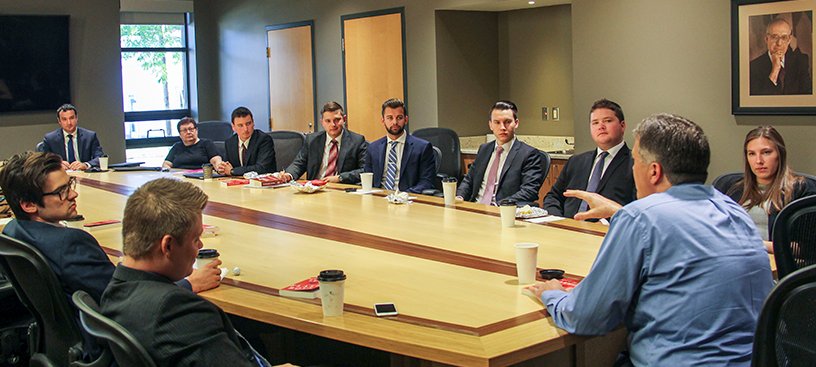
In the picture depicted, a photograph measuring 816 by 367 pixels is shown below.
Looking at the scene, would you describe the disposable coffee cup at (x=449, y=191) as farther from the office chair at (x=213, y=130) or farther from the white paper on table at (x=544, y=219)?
the office chair at (x=213, y=130)

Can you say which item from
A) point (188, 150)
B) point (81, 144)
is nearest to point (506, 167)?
point (188, 150)

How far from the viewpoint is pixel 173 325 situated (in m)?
1.84

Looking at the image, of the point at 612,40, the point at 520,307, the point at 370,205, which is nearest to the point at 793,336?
the point at 520,307

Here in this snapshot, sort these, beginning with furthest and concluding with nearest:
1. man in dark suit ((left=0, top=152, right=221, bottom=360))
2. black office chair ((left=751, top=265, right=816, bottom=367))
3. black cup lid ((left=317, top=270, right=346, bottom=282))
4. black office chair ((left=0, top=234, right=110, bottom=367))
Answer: man in dark suit ((left=0, top=152, right=221, bottom=360)) < black office chair ((left=0, top=234, right=110, bottom=367)) < black cup lid ((left=317, top=270, right=346, bottom=282)) < black office chair ((left=751, top=265, right=816, bottom=367))

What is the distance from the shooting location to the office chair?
9.84m

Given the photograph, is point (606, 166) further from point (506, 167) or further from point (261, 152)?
point (261, 152)

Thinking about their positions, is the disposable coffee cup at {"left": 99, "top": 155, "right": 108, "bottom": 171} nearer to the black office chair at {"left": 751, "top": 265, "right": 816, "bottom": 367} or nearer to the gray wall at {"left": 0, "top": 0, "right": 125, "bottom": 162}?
the gray wall at {"left": 0, "top": 0, "right": 125, "bottom": 162}

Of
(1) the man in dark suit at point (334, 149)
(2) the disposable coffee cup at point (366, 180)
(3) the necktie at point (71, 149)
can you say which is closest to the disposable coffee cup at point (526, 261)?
(2) the disposable coffee cup at point (366, 180)

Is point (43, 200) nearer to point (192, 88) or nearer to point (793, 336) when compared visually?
point (793, 336)

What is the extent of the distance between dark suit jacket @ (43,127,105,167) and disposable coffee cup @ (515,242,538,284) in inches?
243

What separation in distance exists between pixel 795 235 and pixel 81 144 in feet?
22.8

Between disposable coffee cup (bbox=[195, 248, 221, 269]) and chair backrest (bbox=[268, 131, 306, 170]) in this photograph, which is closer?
disposable coffee cup (bbox=[195, 248, 221, 269])

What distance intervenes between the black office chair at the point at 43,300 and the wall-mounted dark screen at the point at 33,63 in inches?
291

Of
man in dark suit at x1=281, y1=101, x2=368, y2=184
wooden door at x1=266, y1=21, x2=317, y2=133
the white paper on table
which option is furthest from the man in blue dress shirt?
wooden door at x1=266, y1=21, x2=317, y2=133
